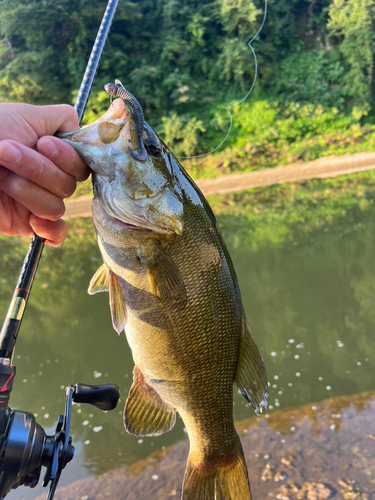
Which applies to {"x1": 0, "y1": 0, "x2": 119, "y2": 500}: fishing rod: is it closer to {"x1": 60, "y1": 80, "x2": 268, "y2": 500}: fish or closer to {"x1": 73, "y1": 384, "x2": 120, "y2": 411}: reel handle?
{"x1": 73, "y1": 384, "x2": 120, "y2": 411}: reel handle

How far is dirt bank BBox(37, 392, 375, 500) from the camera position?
2.91m

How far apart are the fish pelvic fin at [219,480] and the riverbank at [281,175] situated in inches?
596

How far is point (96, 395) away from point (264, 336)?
4121mm

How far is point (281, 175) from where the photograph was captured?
705 inches

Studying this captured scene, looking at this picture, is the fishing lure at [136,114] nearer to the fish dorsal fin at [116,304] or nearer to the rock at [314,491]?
→ the fish dorsal fin at [116,304]

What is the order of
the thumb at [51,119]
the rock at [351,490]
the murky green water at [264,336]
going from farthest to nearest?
the murky green water at [264,336], the rock at [351,490], the thumb at [51,119]

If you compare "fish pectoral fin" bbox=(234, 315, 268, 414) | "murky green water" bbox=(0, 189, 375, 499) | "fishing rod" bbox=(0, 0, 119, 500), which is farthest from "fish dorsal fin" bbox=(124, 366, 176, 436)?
"murky green water" bbox=(0, 189, 375, 499)

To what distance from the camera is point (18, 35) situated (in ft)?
70.0

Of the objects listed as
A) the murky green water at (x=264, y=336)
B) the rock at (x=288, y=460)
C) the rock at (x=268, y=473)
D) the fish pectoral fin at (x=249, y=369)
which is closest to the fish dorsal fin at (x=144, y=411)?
the fish pectoral fin at (x=249, y=369)

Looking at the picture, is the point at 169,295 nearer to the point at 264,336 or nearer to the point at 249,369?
the point at 249,369

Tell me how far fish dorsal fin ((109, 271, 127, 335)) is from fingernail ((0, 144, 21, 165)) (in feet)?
1.57

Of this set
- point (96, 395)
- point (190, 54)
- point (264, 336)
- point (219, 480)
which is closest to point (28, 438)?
point (96, 395)

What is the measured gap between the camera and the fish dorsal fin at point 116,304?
1320 millimetres

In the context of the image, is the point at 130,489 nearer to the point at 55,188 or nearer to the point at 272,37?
the point at 55,188
